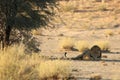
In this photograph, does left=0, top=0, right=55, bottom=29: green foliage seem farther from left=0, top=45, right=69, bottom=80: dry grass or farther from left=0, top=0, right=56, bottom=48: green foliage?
left=0, top=45, right=69, bottom=80: dry grass

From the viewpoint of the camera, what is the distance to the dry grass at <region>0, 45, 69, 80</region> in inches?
490

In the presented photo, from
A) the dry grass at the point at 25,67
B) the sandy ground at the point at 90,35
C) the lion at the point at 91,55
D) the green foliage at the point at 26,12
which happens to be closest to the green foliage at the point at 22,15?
the green foliage at the point at 26,12

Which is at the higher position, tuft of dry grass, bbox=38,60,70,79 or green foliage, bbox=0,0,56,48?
green foliage, bbox=0,0,56,48

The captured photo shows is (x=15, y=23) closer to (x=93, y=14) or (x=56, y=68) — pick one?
(x=56, y=68)

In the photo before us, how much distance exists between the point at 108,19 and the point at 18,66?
124ft

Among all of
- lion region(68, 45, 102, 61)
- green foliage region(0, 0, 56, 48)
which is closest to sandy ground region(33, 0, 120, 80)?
lion region(68, 45, 102, 61)

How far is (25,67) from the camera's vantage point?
12.9 m

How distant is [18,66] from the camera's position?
1268cm

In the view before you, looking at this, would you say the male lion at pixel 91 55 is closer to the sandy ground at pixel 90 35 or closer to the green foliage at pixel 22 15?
the sandy ground at pixel 90 35

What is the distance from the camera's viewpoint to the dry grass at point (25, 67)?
12455 millimetres

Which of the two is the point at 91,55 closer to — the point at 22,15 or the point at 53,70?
the point at 22,15

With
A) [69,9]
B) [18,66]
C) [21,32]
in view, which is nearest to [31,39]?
[21,32]

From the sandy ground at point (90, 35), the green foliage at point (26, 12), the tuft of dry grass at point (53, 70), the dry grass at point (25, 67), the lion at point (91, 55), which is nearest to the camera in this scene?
the dry grass at point (25, 67)

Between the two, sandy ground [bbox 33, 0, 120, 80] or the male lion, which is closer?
sandy ground [bbox 33, 0, 120, 80]
